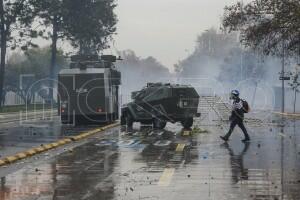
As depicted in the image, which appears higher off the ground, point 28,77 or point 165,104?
point 28,77

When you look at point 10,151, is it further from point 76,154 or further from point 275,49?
point 275,49

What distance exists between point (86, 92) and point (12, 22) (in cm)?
2730

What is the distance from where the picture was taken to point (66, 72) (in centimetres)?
3147

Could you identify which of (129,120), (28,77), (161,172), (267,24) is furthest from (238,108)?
(28,77)

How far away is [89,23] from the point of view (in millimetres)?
66250

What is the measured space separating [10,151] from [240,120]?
335 inches

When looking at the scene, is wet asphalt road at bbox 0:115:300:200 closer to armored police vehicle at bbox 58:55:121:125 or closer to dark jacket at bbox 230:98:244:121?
dark jacket at bbox 230:98:244:121

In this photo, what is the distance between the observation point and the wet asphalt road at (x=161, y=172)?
10.9 m

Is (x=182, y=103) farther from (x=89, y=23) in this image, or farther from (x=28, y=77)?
(x=28, y=77)

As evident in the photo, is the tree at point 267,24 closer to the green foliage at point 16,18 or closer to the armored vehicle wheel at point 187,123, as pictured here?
the armored vehicle wheel at point 187,123

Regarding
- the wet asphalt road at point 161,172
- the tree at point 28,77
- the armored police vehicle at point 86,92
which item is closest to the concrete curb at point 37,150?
the wet asphalt road at point 161,172

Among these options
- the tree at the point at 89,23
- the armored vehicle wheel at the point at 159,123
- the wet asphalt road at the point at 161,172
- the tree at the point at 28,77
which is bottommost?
the wet asphalt road at the point at 161,172

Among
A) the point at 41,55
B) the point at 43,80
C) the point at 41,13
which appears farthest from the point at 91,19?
the point at 41,55

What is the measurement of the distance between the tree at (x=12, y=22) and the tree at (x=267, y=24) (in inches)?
1314
